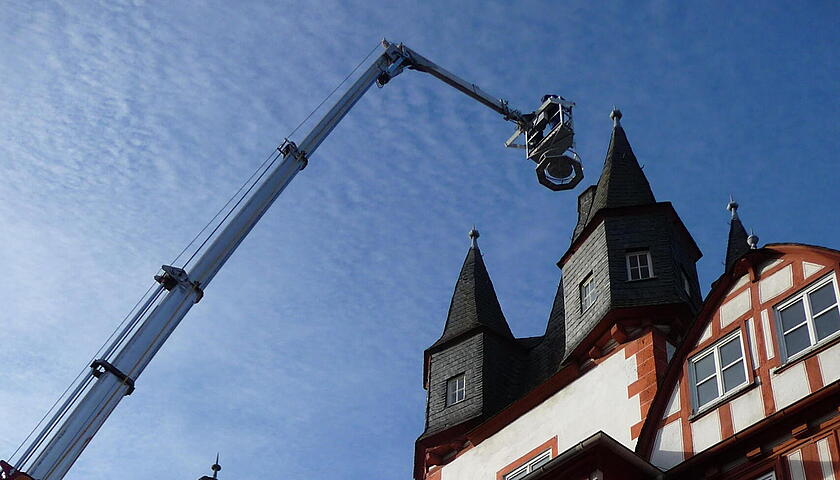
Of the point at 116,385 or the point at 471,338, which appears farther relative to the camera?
the point at 471,338

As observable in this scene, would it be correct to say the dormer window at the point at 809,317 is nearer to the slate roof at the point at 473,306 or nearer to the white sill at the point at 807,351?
the white sill at the point at 807,351

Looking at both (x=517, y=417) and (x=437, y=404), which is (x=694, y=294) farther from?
(x=437, y=404)

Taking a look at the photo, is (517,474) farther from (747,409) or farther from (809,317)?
(809,317)

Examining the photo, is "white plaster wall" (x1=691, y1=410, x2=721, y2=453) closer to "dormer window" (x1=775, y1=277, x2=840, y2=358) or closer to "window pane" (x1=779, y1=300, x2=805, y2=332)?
"dormer window" (x1=775, y1=277, x2=840, y2=358)

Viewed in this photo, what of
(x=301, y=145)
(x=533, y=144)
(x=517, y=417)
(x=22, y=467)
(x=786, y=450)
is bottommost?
(x=22, y=467)

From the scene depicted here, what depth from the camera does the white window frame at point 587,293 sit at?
86.7 ft

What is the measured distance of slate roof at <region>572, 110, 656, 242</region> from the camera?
28.5 m

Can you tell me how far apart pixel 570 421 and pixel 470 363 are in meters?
6.13

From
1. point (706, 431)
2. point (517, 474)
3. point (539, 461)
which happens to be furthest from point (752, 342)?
point (517, 474)

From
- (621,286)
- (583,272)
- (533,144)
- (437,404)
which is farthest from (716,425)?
(533,144)

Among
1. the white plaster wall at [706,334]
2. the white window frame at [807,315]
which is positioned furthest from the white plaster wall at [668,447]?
the white window frame at [807,315]

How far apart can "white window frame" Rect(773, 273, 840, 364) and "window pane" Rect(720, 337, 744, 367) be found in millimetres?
801

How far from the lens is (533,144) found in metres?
33.2

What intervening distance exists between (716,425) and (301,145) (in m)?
12.8
